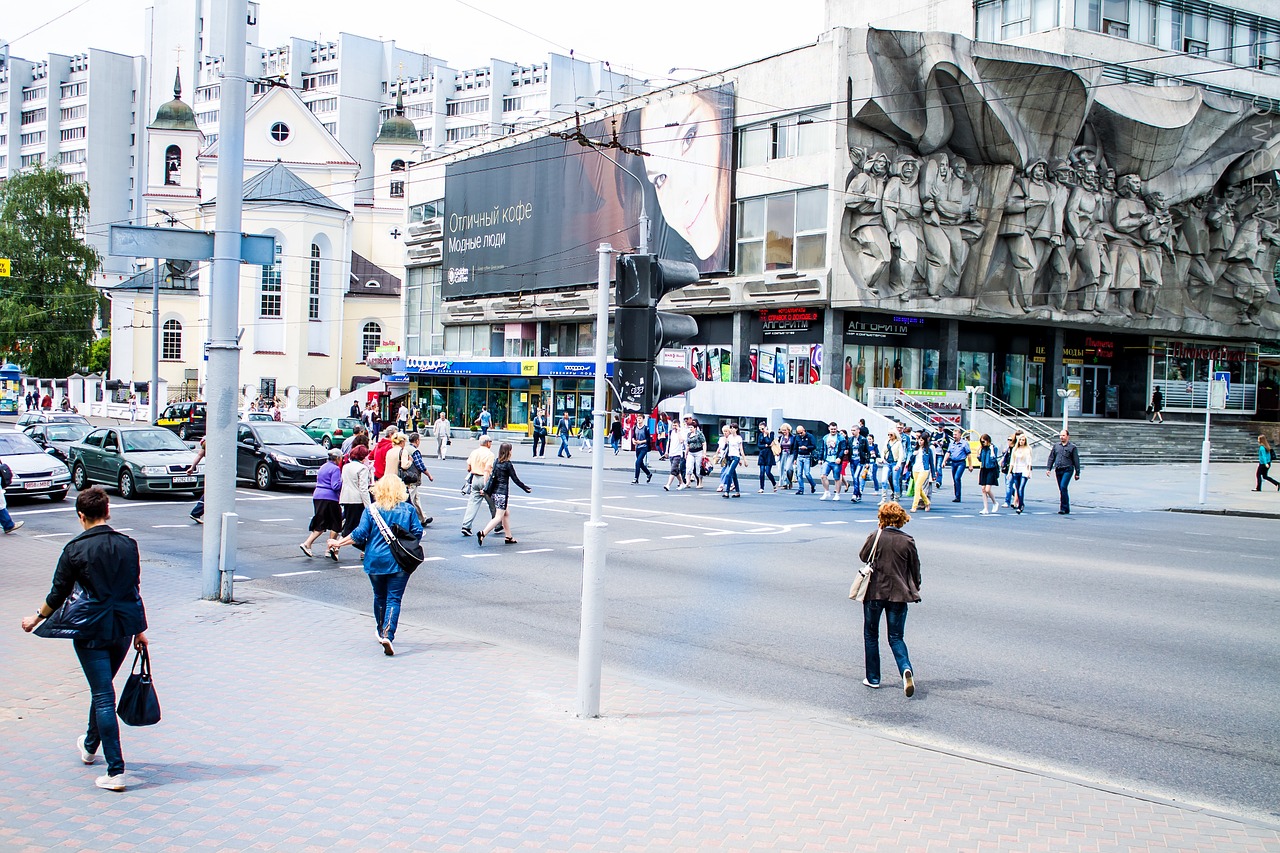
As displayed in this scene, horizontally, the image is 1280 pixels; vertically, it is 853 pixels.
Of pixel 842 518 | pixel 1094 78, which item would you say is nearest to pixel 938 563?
pixel 842 518

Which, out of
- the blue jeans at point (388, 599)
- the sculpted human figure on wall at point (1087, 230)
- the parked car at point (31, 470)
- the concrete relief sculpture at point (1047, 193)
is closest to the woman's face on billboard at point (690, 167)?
the concrete relief sculpture at point (1047, 193)

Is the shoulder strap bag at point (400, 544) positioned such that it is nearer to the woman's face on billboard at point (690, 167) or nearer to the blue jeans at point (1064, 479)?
the blue jeans at point (1064, 479)

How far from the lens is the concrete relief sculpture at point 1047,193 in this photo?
37688 mm

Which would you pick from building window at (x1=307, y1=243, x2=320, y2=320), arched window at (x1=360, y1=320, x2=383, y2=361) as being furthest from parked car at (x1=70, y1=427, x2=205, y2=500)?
arched window at (x1=360, y1=320, x2=383, y2=361)

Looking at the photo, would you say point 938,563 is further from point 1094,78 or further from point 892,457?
point 1094,78

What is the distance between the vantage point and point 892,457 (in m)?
24.2

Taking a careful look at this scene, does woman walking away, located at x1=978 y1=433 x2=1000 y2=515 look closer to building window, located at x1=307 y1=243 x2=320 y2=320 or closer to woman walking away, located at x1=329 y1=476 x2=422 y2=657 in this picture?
woman walking away, located at x1=329 y1=476 x2=422 y2=657

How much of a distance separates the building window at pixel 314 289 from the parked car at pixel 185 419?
23.7 meters

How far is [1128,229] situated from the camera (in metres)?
43.2

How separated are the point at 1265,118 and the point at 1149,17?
653 centimetres

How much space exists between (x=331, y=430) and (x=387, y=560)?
1345 inches

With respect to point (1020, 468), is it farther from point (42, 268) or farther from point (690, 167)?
point (42, 268)

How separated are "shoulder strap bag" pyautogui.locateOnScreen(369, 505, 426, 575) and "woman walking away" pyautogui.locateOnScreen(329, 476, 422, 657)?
2cm

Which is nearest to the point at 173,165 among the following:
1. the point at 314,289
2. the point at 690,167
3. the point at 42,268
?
the point at 42,268
